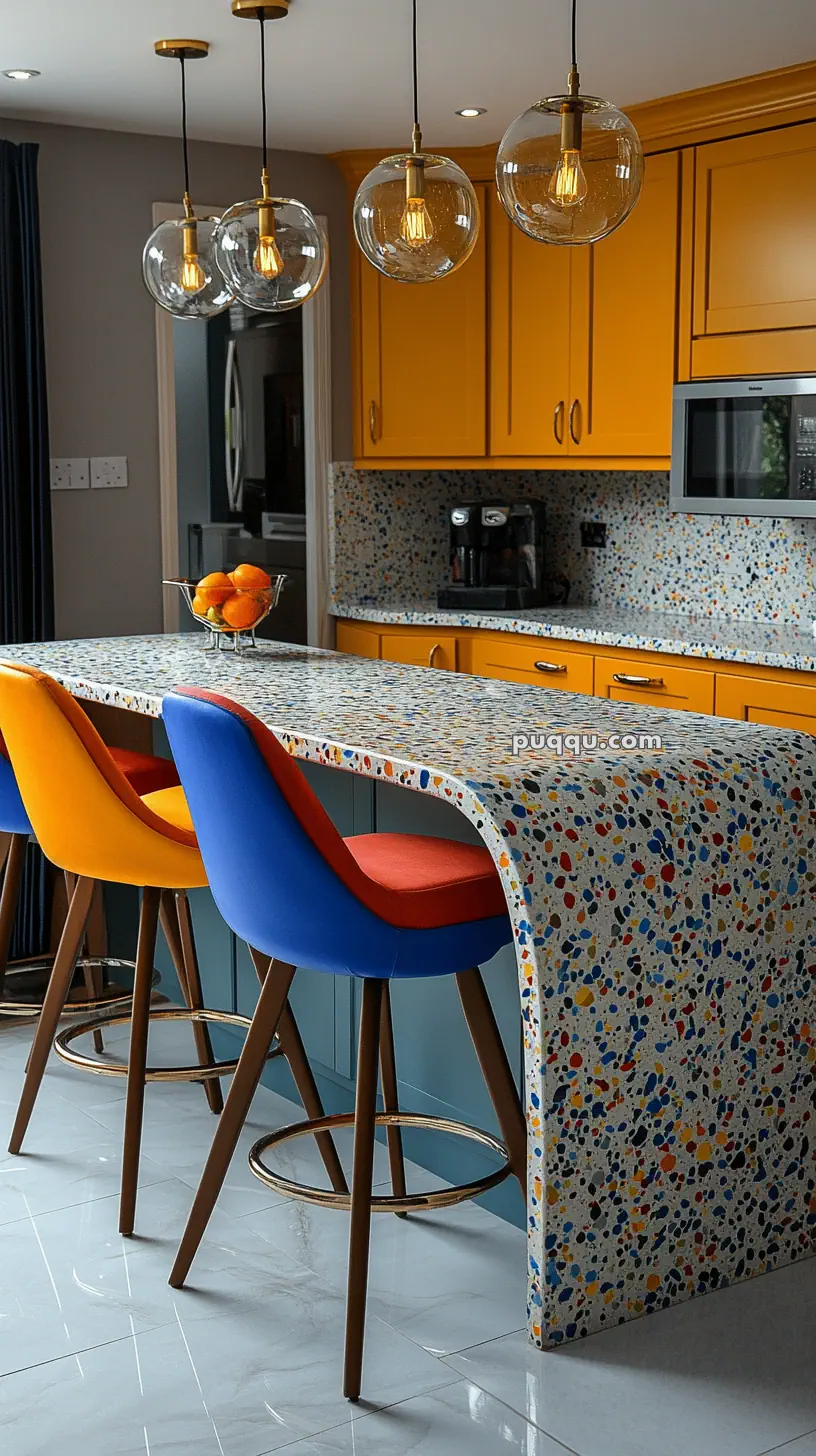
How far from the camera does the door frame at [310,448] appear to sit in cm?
473

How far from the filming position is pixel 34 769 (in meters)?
2.60

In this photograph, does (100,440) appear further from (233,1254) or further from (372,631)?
(233,1254)

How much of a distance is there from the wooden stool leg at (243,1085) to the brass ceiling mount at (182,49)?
8.00ft

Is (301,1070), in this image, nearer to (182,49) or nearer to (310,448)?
(182,49)

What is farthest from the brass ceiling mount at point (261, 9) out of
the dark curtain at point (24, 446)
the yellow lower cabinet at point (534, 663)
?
the yellow lower cabinet at point (534, 663)

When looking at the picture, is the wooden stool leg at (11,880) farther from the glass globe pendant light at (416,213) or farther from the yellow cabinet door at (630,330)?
the yellow cabinet door at (630,330)

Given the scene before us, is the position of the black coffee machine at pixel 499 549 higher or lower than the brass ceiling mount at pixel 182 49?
lower

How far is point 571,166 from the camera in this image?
2109 millimetres

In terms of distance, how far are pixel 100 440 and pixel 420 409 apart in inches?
42.5

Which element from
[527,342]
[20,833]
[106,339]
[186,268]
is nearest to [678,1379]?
[20,833]

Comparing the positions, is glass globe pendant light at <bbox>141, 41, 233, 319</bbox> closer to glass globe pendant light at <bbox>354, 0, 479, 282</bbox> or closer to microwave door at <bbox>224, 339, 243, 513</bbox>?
glass globe pendant light at <bbox>354, 0, 479, 282</bbox>

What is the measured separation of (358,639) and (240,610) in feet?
6.01

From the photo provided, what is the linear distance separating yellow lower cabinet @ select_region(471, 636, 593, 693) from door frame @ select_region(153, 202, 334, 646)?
0.71 metres

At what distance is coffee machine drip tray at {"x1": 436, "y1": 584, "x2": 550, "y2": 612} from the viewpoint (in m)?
4.90
